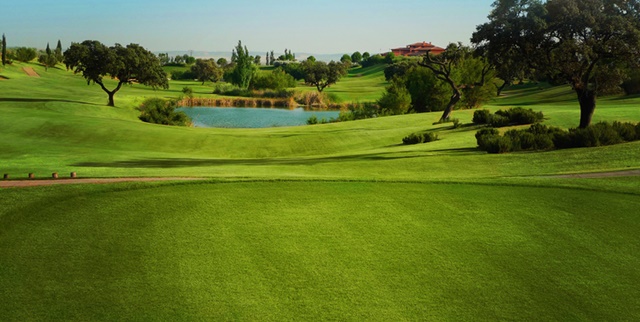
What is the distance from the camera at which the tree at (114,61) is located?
2657 inches

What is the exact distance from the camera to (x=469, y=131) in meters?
38.8

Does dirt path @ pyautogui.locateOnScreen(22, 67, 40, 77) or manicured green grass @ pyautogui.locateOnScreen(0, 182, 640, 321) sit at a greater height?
dirt path @ pyautogui.locateOnScreen(22, 67, 40, 77)

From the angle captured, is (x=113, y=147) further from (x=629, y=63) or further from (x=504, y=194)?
(x=629, y=63)

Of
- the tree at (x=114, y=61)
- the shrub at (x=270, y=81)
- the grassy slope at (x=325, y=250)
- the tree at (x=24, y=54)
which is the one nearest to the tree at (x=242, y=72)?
the shrub at (x=270, y=81)

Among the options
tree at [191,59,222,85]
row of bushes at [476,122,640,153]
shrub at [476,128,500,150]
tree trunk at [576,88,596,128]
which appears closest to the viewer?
row of bushes at [476,122,640,153]

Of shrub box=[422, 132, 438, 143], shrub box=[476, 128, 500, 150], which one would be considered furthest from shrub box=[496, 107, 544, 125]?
shrub box=[476, 128, 500, 150]

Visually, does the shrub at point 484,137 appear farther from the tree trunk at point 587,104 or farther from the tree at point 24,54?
the tree at point 24,54

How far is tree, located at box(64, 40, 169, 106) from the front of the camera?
67.5m

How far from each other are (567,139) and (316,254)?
2029 centimetres

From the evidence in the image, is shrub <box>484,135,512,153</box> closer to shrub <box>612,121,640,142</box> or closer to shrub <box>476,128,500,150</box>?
shrub <box>476,128,500,150</box>

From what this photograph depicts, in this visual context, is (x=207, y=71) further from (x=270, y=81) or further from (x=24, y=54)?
(x=24, y=54)

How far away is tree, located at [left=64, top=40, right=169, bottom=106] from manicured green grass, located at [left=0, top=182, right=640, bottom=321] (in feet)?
194

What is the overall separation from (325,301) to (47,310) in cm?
430

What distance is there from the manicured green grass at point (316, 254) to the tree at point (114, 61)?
59.2 m
